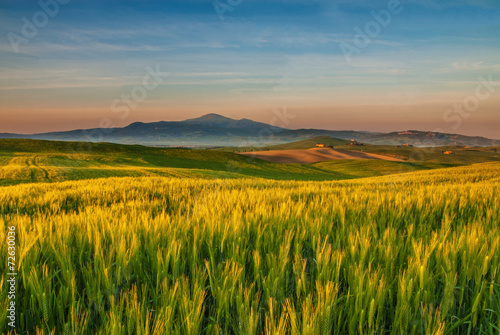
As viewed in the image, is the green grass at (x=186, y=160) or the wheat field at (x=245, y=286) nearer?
the wheat field at (x=245, y=286)

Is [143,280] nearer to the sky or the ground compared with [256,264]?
nearer to the ground

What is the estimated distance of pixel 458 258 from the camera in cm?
204

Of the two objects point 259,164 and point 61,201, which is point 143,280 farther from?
point 259,164

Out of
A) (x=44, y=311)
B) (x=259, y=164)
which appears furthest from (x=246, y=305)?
(x=259, y=164)

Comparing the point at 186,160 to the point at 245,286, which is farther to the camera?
the point at 186,160

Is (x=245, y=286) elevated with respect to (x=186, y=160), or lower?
elevated

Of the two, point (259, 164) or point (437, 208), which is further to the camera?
point (259, 164)

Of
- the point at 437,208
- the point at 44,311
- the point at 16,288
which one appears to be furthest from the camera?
the point at 437,208

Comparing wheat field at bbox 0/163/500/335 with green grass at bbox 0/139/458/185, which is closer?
wheat field at bbox 0/163/500/335

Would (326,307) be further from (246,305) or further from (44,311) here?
(44,311)

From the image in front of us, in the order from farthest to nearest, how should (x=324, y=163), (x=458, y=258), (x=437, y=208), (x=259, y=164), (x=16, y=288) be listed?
(x=324, y=163) < (x=259, y=164) < (x=437, y=208) < (x=458, y=258) < (x=16, y=288)

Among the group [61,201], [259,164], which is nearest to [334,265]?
[61,201]

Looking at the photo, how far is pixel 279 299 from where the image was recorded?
1.55 metres

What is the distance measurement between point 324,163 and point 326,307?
297ft
